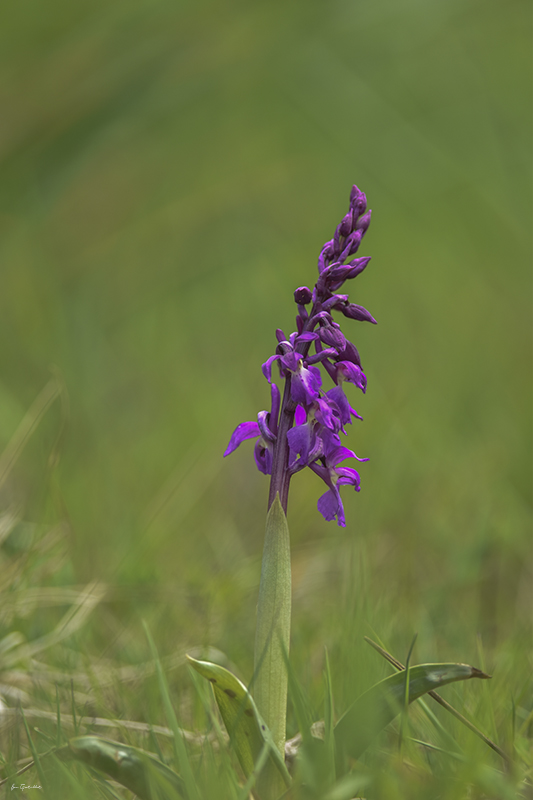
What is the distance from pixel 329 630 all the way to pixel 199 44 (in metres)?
3.34

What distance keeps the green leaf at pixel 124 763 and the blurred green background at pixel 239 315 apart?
65cm

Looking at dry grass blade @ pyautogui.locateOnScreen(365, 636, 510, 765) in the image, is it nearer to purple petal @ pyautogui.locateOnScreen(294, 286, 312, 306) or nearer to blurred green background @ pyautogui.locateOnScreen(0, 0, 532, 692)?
blurred green background @ pyautogui.locateOnScreen(0, 0, 532, 692)

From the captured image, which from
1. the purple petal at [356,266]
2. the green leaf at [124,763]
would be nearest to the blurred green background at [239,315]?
the green leaf at [124,763]

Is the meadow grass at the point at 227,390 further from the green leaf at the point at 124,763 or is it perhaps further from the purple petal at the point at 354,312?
the purple petal at the point at 354,312

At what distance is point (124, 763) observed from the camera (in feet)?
4.70

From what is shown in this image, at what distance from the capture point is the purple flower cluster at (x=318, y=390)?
168 cm

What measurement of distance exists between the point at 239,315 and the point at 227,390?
5.84 ft

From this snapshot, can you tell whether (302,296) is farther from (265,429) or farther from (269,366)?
(265,429)

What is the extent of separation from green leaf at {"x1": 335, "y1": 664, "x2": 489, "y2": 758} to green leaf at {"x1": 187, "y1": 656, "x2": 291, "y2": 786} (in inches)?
6.1

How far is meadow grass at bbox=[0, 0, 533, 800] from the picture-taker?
6.95 ft

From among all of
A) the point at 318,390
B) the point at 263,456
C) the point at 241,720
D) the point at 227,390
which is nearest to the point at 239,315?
the point at 227,390

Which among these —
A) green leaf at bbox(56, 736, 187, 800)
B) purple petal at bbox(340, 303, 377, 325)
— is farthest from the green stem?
purple petal at bbox(340, 303, 377, 325)

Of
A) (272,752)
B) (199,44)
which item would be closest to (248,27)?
(199,44)

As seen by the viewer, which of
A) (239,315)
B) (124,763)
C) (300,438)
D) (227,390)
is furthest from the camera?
(239,315)
